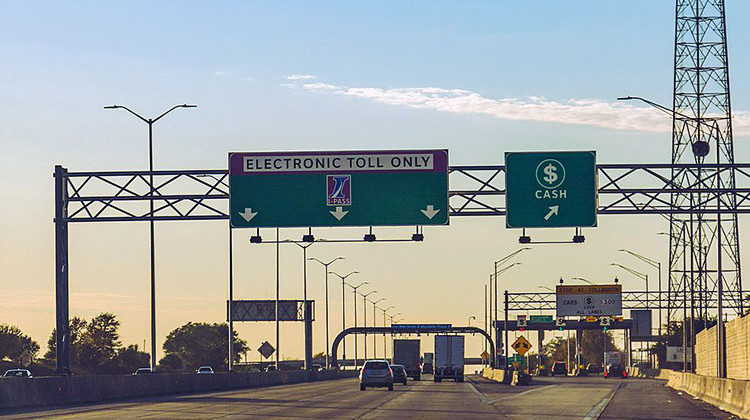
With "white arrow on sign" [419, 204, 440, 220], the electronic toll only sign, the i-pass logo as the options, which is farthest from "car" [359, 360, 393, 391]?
the electronic toll only sign

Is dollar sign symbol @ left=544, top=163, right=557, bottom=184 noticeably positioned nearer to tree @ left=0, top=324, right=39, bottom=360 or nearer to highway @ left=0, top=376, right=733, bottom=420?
highway @ left=0, top=376, right=733, bottom=420

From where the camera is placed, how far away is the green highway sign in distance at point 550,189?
139ft

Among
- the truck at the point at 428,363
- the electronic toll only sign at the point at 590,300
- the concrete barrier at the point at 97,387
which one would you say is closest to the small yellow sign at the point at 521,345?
the concrete barrier at the point at 97,387

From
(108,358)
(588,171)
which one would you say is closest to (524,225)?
(588,171)

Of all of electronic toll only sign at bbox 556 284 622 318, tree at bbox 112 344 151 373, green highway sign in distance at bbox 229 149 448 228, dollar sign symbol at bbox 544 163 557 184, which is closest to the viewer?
dollar sign symbol at bbox 544 163 557 184

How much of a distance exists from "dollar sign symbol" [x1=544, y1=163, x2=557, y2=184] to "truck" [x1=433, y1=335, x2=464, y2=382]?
48.3m

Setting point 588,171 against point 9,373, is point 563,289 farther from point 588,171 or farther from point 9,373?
point 588,171

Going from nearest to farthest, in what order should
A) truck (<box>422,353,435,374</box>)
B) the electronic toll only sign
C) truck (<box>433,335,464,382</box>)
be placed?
1. truck (<box>433,335,464,382</box>)
2. the electronic toll only sign
3. truck (<box>422,353,435,374</box>)

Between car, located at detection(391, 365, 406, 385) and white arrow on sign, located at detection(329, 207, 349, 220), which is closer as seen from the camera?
white arrow on sign, located at detection(329, 207, 349, 220)

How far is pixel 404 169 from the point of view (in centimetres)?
4322

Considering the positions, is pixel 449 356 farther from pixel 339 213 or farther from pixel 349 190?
pixel 349 190

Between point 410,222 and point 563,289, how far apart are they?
7425 cm

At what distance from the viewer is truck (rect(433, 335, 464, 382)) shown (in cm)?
9038

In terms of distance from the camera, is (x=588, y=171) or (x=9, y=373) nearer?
(x=588, y=171)
